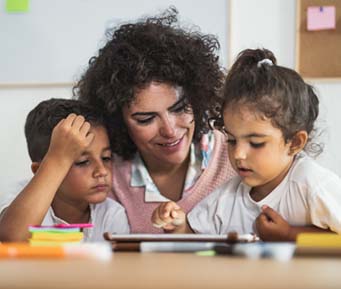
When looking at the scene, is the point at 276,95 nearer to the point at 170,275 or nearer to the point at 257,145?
the point at 257,145

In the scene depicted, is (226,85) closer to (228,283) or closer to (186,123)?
(186,123)

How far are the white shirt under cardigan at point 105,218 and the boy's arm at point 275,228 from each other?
0.46 metres

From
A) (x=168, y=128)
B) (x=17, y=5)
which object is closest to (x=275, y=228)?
(x=168, y=128)

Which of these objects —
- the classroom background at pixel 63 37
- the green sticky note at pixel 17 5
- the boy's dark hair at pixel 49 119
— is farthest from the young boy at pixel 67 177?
the green sticky note at pixel 17 5

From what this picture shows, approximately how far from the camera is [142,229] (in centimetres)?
156

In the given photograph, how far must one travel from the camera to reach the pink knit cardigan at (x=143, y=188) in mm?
1565

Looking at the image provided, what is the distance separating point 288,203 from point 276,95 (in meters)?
0.22

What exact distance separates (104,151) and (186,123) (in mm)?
216

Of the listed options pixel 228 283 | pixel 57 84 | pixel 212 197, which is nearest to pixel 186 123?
pixel 212 197

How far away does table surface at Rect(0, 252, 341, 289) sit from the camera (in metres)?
0.43

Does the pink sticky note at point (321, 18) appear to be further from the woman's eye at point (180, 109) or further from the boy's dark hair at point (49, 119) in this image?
the boy's dark hair at point (49, 119)

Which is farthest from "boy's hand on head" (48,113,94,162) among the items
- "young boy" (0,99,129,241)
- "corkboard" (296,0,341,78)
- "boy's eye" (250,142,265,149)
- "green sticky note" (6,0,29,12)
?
"green sticky note" (6,0,29,12)

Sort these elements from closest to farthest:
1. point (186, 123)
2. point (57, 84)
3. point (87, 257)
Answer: point (87, 257), point (186, 123), point (57, 84)

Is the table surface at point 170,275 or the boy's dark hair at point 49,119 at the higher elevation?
the table surface at point 170,275
